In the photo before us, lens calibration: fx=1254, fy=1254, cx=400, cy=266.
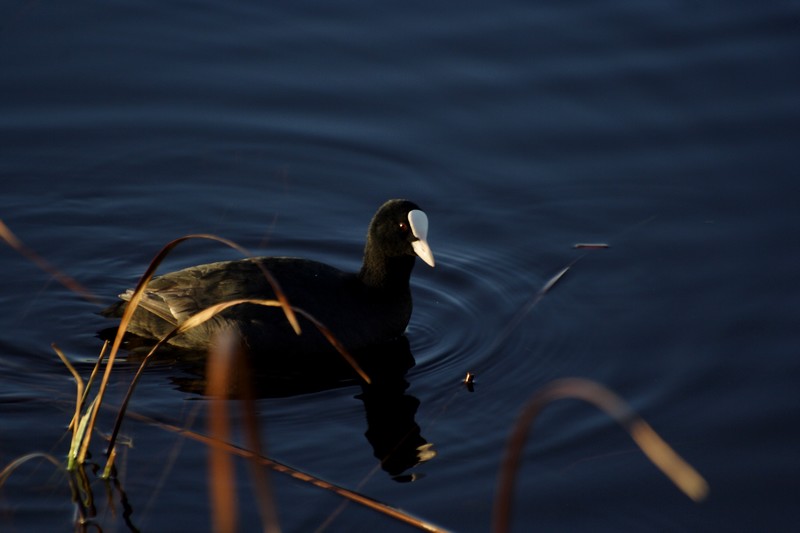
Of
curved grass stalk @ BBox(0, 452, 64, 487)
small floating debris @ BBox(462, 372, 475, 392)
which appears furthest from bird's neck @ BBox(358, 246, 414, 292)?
curved grass stalk @ BBox(0, 452, 64, 487)

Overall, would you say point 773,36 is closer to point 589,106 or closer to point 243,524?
point 589,106

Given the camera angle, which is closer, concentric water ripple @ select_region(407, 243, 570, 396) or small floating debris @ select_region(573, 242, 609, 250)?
concentric water ripple @ select_region(407, 243, 570, 396)

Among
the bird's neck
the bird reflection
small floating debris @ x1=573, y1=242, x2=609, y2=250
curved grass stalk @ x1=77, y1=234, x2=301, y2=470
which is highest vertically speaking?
curved grass stalk @ x1=77, y1=234, x2=301, y2=470

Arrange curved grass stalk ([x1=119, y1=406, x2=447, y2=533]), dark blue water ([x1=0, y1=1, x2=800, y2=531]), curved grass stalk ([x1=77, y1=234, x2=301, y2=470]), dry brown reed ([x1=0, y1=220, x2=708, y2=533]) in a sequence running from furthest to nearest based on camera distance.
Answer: dark blue water ([x1=0, y1=1, x2=800, y2=531])
curved grass stalk ([x1=119, y1=406, x2=447, y2=533])
curved grass stalk ([x1=77, y1=234, x2=301, y2=470])
dry brown reed ([x1=0, y1=220, x2=708, y2=533])

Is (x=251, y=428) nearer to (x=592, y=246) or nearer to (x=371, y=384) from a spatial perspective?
Answer: (x=371, y=384)

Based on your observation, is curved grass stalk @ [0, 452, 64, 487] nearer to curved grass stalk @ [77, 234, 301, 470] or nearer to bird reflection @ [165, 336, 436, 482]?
curved grass stalk @ [77, 234, 301, 470]

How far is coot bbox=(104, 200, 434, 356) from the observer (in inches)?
240

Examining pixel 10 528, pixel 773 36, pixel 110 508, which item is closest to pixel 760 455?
pixel 110 508

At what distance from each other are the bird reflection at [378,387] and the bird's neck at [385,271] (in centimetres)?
28

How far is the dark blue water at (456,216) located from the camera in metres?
4.93

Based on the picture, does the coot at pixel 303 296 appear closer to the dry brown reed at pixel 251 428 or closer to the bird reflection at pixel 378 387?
the bird reflection at pixel 378 387

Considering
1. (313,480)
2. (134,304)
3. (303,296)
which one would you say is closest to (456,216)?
(303,296)

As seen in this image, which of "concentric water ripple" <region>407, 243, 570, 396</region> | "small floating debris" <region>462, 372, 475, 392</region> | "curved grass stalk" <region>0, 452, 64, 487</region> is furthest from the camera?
"concentric water ripple" <region>407, 243, 570, 396</region>

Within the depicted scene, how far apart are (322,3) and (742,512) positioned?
5.42 metres
